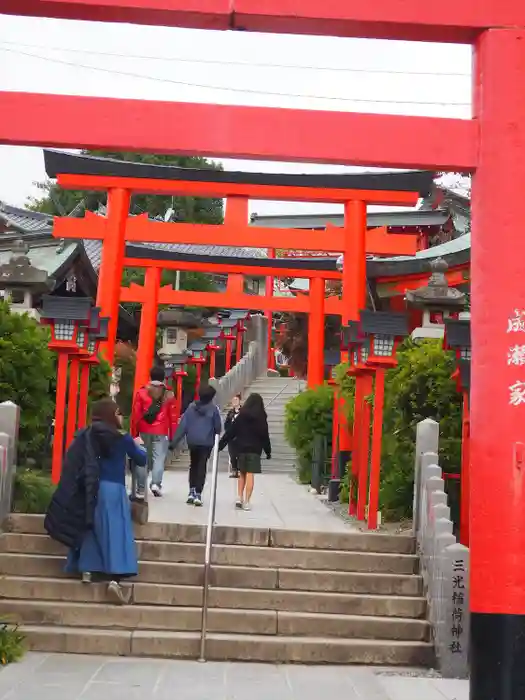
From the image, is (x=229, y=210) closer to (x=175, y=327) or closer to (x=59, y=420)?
(x=59, y=420)

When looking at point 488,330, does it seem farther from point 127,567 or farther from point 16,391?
point 16,391

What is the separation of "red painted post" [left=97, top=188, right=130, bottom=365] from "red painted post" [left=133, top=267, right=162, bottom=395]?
333cm

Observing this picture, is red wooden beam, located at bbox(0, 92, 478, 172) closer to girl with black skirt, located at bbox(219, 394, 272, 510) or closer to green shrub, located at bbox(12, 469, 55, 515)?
green shrub, located at bbox(12, 469, 55, 515)

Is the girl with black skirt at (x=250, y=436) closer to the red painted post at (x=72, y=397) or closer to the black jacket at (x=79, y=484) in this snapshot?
the red painted post at (x=72, y=397)

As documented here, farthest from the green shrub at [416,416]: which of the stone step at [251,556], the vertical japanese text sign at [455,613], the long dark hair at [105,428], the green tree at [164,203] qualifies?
the green tree at [164,203]

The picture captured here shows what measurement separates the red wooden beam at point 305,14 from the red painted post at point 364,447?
6839 mm

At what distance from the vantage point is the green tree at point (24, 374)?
1100cm

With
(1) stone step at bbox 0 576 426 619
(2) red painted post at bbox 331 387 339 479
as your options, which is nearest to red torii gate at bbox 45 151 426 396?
(2) red painted post at bbox 331 387 339 479

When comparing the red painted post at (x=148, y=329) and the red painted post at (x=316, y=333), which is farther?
the red painted post at (x=316, y=333)

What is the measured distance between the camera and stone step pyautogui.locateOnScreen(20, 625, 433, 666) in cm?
783

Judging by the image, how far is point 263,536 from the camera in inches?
363

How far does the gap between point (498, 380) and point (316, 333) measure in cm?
1760

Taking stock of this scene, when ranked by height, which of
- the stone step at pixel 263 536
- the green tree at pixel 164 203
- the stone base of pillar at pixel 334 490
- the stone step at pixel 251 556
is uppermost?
the green tree at pixel 164 203

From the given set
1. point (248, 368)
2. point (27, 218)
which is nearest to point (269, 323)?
point (248, 368)
